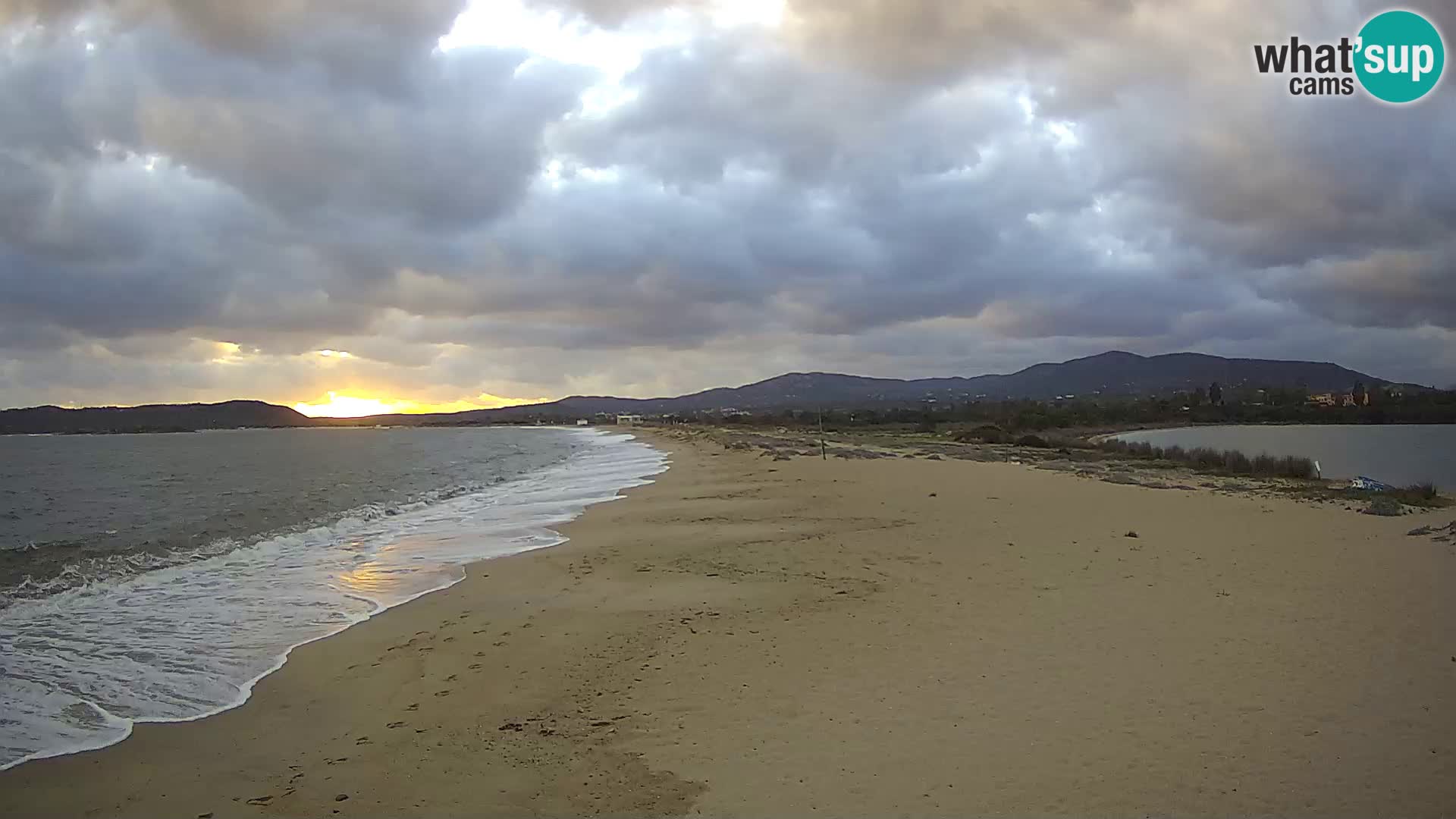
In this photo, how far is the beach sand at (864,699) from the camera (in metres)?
4.96

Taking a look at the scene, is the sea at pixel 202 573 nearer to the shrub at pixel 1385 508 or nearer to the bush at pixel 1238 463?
the shrub at pixel 1385 508

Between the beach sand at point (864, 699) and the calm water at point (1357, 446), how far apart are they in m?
30.2

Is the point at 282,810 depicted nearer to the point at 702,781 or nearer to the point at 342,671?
the point at 702,781

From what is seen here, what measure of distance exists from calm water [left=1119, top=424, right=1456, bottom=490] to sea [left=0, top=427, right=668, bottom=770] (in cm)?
3391

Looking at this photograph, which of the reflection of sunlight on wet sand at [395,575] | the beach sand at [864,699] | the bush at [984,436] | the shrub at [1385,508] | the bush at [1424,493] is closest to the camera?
the beach sand at [864,699]

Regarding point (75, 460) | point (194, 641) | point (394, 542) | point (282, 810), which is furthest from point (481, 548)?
point (75, 460)

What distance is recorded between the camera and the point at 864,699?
6.39 metres

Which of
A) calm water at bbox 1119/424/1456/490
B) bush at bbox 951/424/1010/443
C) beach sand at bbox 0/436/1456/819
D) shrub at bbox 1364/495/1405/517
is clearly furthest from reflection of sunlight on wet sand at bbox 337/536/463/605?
bush at bbox 951/424/1010/443

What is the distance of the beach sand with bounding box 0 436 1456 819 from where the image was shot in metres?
4.96

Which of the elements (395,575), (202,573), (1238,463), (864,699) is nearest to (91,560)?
(202,573)

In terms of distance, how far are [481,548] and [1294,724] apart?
Result: 13.4 meters

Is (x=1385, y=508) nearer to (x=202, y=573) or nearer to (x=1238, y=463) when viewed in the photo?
(x=1238, y=463)

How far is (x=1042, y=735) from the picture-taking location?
5.51 metres

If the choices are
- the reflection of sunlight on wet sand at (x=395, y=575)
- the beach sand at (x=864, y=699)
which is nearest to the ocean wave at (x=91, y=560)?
the reflection of sunlight on wet sand at (x=395, y=575)
